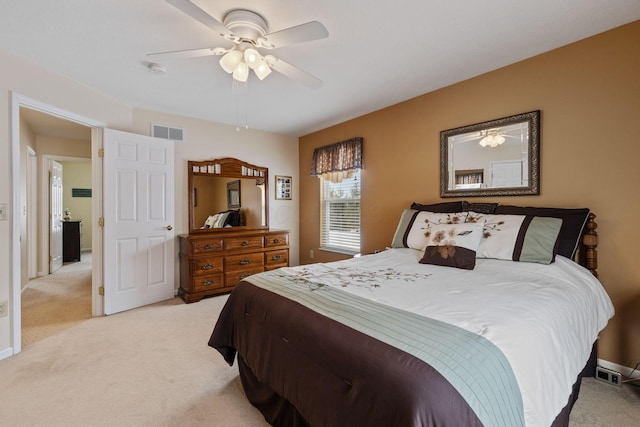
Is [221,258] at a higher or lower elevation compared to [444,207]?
lower

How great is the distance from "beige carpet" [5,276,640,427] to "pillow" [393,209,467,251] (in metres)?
1.38

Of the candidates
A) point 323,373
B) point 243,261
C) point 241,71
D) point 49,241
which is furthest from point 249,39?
point 49,241

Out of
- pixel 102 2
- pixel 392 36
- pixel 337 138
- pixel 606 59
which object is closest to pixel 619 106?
pixel 606 59

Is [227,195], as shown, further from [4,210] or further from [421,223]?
[421,223]

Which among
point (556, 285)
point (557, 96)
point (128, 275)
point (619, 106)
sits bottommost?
point (128, 275)

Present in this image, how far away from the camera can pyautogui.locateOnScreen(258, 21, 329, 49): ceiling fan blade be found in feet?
5.04

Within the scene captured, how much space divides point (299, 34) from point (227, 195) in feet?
9.78

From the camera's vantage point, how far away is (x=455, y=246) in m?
2.16

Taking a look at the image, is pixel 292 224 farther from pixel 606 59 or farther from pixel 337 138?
pixel 606 59

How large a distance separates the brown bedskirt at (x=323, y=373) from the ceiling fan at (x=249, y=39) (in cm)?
148

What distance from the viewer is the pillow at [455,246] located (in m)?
2.07

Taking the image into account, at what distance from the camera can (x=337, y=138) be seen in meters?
4.25

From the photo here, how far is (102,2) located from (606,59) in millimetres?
3410

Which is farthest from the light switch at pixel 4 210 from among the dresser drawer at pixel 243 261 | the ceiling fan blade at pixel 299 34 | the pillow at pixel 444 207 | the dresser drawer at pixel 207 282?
the pillow at pixel 444 207
